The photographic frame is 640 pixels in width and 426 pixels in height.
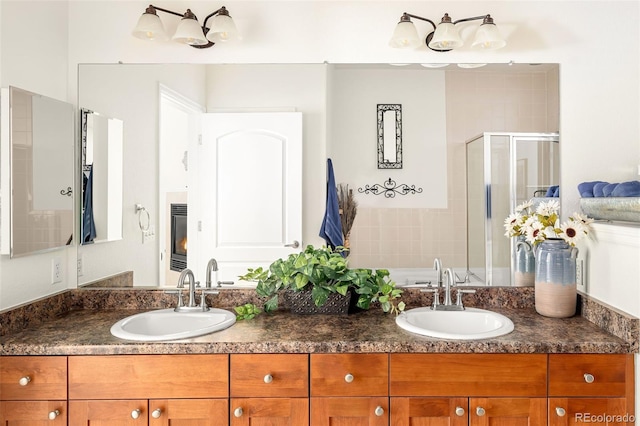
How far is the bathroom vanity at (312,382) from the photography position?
1.50 m

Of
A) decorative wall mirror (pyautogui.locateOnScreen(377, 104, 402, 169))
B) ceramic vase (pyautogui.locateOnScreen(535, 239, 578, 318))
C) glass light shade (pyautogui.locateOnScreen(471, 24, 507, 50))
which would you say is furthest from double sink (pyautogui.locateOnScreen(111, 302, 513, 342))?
glass light shade (pyautogui.locateOnScreen(471, 24, 507, 50))

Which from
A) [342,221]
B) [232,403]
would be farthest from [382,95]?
[232,403]

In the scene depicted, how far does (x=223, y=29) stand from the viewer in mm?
1920

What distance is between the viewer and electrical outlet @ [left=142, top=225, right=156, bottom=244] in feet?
6.84

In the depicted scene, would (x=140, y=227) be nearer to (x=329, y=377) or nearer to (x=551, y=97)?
(x=329, y=377)

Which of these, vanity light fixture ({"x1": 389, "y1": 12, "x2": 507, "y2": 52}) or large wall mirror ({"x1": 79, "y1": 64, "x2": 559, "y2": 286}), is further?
large wall mirror ({"x1": 79, "y1": 64, "x2": 559, "y2": 286})

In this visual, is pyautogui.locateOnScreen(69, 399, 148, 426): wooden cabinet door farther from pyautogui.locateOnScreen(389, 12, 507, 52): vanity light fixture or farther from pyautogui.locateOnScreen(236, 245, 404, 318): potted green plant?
pyautogui.locateOnScreen(389, 12, 507, 52): vanity light fixture

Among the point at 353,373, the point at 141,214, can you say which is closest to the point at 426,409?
the point at 353,373

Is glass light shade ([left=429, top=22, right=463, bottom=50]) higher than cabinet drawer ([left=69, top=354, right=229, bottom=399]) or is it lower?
higher

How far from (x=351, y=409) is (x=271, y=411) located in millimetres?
285

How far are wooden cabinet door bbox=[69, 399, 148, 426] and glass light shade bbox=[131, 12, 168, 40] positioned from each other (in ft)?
5.09

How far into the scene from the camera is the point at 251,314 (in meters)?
1.82

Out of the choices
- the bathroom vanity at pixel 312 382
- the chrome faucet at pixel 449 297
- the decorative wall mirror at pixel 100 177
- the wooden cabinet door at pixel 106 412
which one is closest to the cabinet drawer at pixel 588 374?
the bathroom vanity at pixel 312 382

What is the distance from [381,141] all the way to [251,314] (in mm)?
1001
